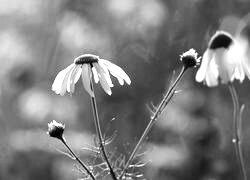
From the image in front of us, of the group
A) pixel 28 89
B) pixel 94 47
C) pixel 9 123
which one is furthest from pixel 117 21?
pixel 9 123

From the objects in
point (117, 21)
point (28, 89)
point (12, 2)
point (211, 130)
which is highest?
point (12, 2)

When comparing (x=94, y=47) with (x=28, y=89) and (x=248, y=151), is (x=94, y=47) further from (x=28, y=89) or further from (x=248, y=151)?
(x=248, y=151)

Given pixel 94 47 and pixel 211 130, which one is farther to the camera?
pixel 94 47

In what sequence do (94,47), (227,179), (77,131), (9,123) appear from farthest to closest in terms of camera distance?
(94,47) < (9,123) < (77,131) < (227,179)

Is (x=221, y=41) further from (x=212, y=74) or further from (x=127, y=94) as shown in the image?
(x=127, y=94)

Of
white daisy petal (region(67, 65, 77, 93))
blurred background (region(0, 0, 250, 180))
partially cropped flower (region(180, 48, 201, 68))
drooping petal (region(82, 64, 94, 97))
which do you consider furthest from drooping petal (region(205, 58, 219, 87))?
blurred background (region(0, 0, 250, 180))

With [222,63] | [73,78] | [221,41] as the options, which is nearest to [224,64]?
[222,63]

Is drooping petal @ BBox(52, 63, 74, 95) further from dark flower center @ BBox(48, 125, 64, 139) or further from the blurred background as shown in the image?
the blurred background
